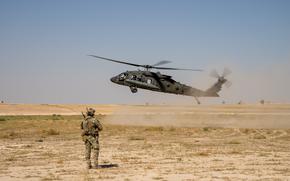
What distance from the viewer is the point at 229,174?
53.1ft

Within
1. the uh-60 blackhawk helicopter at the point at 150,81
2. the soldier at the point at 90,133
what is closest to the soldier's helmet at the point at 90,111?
the soldier at the point at 90,133

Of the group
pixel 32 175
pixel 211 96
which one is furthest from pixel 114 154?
pixel 211 96

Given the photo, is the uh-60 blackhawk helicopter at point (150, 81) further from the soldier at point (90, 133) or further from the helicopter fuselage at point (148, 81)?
the soldier at point (90, 133)

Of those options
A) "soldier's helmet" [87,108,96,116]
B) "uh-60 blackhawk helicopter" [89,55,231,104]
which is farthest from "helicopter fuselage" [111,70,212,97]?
"soldier's helmet" [87,108,96,116]

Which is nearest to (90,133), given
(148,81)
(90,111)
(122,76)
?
(90,111)

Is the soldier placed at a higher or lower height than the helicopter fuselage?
lower

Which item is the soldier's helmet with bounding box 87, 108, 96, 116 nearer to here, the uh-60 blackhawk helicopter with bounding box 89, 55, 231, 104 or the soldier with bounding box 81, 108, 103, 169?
the soldier with bounding box 81, 108, 103, 169

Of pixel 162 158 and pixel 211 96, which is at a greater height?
pixel 211 96

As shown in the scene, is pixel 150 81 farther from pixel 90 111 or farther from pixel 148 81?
pixel 90 111

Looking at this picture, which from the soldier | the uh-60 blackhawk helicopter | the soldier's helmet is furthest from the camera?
the uh-60 blackhawk helicopter

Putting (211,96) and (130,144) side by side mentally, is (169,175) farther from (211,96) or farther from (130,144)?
(211,96)

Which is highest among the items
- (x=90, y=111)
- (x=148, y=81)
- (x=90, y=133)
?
(x=148, y=81)

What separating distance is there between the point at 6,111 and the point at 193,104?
41.4 m

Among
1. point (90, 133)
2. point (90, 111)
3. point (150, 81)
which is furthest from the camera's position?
point (150, 81)
